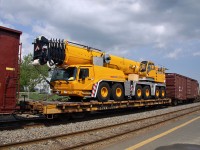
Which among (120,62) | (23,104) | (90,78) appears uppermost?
(120,62)

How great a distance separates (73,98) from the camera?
17594mm

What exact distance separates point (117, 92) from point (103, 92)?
61.4 inches

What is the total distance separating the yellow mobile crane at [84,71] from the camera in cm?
1529

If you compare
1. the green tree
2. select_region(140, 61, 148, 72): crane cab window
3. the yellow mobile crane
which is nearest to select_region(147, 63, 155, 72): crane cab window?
select_region(140, 61, 148, 72): crane cab window

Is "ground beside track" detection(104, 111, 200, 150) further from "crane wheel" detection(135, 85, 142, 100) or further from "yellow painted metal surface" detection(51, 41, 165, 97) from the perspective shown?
"crane wheel" detection(135, 85, 142, 100)

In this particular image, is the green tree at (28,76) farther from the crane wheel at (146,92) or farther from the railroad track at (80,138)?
the railroad track at (80,138)

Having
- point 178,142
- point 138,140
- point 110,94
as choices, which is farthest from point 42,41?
point 178,142

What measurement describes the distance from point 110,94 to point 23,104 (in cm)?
602

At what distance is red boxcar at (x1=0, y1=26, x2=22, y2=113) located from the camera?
11312 millimetres

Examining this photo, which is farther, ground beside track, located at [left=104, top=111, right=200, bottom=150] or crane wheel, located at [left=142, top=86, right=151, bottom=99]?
crane wheel, located at [left=142, top=86, right=151, bottom=99]

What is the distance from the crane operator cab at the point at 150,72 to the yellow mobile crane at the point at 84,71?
1.99 meters

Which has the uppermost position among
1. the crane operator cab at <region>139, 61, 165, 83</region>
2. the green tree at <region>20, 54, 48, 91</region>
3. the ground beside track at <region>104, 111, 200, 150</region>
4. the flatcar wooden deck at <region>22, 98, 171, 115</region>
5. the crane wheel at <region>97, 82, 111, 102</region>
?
the green tree at <region>20, 54, 48, 91</region>

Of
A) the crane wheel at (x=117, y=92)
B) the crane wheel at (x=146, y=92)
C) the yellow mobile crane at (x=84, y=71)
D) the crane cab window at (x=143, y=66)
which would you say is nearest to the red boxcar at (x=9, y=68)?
the yellow mobile crane at (x=84, y=71)

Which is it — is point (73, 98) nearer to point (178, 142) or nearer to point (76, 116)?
point (76, 116)
